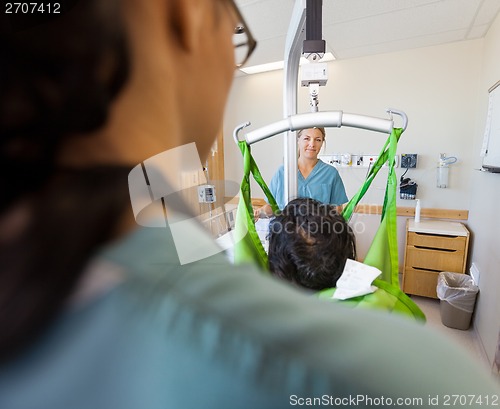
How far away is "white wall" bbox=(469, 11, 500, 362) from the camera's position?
1727 mm

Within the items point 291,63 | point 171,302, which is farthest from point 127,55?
point 291,63

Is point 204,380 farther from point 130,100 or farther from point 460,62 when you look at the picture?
point 460,62

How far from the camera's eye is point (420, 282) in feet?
7.84

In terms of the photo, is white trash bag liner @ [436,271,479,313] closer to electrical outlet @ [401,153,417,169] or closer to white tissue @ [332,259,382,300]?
electrical outlet @ [401,153,417,169]

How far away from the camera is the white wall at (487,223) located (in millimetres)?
1727

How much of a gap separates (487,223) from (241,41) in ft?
7.67

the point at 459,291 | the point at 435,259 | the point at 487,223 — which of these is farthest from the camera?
the point at 435,259

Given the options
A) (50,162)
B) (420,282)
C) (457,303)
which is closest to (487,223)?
(457,303)

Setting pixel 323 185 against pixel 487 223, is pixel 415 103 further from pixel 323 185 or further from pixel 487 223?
pixel 323 185

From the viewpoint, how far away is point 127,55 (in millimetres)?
174

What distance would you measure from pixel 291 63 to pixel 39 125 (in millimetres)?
1065

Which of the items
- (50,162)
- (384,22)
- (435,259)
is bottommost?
(435,259)

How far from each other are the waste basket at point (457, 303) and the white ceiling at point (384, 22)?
72.9 inches

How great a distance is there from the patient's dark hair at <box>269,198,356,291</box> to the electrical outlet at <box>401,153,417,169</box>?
214 cm
